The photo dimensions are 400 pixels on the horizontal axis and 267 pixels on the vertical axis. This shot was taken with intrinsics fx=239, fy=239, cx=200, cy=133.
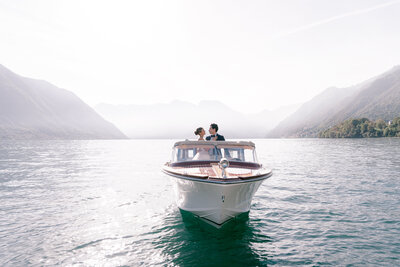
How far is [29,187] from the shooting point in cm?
1828

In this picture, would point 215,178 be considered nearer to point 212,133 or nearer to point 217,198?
point 217,198

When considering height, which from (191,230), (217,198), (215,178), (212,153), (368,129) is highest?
(368,129)

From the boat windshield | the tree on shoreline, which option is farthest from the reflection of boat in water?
the tree on shoreline

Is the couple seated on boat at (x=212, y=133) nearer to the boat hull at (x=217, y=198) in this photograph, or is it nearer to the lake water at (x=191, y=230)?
the boat hull at (x=217, y=198)

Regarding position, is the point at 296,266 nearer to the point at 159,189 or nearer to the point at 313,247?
the point at 313,247

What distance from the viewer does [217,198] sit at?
8750mm

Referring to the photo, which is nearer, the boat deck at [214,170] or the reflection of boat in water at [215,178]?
the reflection of boat in water at [215,178]

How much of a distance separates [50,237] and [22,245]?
0.90 m

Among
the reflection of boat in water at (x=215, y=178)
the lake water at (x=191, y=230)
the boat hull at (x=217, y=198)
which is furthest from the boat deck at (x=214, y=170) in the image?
the lake water at (x=191, y=230)

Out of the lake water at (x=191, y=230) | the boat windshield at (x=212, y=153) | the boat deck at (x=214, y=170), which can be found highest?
the boat windshield at (x=212, y=153)

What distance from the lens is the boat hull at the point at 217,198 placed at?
8.64m

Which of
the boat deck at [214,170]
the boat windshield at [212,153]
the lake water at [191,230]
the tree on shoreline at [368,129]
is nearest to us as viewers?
the lake water at [191,230]

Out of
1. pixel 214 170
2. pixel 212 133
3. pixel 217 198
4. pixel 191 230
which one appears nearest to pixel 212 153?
pixel 212 133

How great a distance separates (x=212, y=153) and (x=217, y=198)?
3405 millimetres
